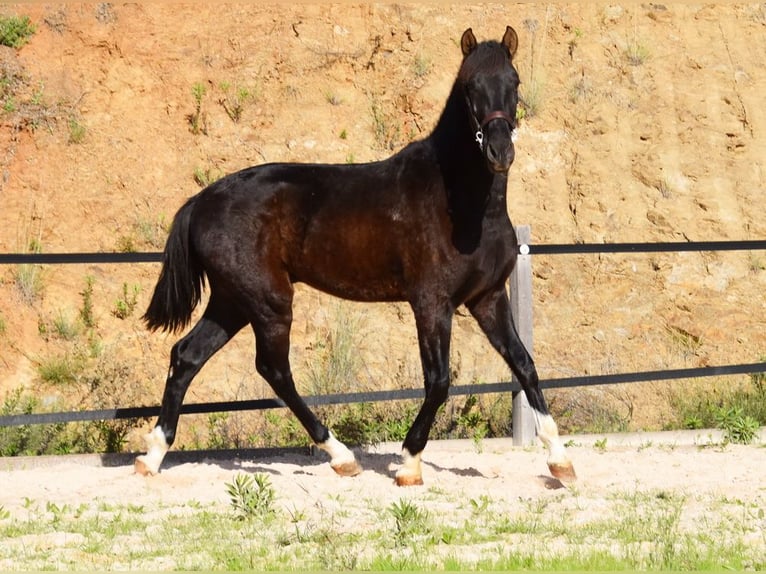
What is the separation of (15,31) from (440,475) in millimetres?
10672

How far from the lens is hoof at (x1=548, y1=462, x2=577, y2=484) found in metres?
6.55

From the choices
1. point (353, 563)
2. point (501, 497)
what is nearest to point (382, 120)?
point (501, 497)

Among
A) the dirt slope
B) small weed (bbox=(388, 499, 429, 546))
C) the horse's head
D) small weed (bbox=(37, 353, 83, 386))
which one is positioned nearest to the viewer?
small weed (bbox=(388, 499, 429, 546))

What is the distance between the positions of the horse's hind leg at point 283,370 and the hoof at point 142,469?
3.04 feet

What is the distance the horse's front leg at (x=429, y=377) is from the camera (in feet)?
21.3

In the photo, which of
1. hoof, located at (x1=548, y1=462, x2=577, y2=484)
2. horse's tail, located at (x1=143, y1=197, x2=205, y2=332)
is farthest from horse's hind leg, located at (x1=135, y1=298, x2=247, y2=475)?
hoof, located at (x1=548, y1=462, x2=577, y2=484)

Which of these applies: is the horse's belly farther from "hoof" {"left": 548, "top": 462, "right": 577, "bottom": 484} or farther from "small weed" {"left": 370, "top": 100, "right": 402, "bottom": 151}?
"small weed" {"left": 370, "top": 100, "right": 402, "bottom": 151}

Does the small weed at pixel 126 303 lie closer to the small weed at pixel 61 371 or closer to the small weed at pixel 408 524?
the small weed at pixel 61 371

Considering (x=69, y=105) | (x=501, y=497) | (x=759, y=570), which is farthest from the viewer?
(x=69, y=105)

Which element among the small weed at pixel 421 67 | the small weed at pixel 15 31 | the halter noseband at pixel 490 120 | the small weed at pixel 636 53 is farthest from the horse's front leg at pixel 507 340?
the small weed at pixel 15 31

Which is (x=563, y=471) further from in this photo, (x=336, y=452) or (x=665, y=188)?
(x=665, y=188)

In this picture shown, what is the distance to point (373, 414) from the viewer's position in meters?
8.97

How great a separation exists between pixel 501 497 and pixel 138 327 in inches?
290

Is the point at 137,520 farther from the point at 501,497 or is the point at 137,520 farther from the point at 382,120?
the point at 382,120
